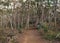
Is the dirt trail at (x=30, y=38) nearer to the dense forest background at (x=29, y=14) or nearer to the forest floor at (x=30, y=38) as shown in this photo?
the forest floor at (x=30, y=38)

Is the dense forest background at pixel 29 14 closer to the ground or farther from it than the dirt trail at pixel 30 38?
farther from it

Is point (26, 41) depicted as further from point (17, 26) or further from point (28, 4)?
point (28, 4)

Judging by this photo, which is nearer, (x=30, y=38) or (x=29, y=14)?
(x=30, y=38)

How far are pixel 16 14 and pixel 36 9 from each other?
8.01 feet

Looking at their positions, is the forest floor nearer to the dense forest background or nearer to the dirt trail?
the dirt trail

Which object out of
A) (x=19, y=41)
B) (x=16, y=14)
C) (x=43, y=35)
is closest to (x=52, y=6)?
(x=16, y=14)

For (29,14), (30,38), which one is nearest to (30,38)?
(30,38)

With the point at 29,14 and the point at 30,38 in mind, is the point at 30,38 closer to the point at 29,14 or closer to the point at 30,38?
the point at 30,38

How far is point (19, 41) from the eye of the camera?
13328 millimetres

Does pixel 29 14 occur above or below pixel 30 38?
above

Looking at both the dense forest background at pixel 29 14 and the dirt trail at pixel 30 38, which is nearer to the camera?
the dirt trail at pixel 30 38

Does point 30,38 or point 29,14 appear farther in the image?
point 29,14

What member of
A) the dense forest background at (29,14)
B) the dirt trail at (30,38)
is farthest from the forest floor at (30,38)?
the dense forest background at (29,14)

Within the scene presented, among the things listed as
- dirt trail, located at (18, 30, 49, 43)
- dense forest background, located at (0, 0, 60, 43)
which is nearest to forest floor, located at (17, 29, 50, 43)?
dirt trail, located at (18, 30, 49, 43)
